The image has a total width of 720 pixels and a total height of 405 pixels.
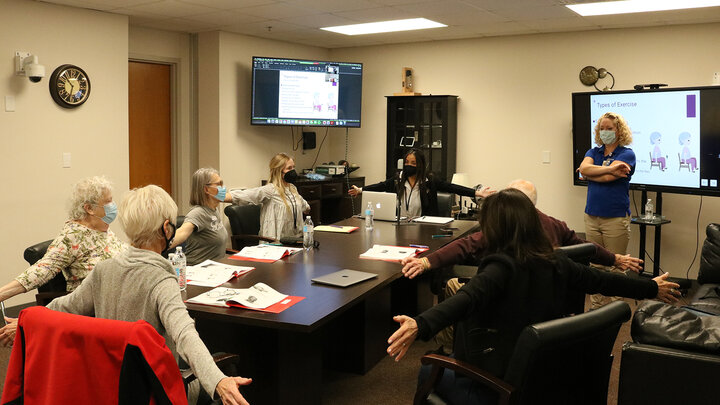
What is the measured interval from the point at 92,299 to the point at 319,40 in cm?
574

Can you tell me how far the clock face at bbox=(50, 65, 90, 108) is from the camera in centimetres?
533

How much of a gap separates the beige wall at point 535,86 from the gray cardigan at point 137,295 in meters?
5.45

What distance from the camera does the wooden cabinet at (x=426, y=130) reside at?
7125 mm

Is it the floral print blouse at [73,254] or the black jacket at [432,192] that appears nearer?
the floral print blouse at [73,254]

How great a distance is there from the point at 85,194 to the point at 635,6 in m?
4.56

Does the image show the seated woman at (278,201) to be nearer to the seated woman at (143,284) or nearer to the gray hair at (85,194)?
the gray hair at (85,194)

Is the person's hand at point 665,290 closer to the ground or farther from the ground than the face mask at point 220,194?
closer to the ground

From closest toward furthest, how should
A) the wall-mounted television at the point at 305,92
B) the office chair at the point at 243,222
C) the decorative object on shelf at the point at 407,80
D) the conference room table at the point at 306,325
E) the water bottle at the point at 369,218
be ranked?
the conference room table at the point at 306,325 → the water bottle at the point at 369,218 → the office chair at the point at 243,222 → the wall-mounted television at the point at 305,92 → the decorative object on shelf at the point at 407,80

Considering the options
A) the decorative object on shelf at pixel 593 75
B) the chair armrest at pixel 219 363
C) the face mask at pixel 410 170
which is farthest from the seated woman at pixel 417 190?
the chair armrest at pixel 219 363

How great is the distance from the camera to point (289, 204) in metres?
4.91

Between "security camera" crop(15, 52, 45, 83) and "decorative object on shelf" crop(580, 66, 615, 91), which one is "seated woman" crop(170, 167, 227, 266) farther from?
"decorative object on shelf" crop(580, 66, 615, 91)

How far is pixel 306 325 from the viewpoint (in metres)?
2.49

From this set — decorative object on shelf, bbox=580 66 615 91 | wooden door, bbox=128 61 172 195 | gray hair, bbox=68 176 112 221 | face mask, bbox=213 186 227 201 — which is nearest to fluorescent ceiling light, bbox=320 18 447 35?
decorative object on shelf, bbox=580 66 615 91

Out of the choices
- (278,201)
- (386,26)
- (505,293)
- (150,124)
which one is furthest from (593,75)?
(505,293)
